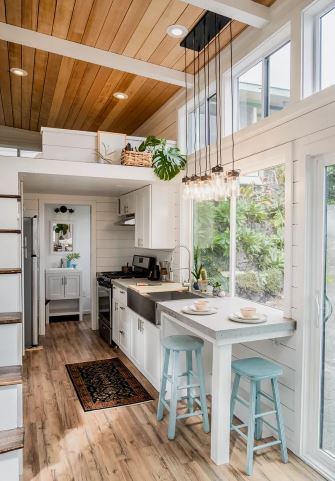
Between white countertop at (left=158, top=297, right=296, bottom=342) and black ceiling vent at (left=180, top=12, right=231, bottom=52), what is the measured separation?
227cm

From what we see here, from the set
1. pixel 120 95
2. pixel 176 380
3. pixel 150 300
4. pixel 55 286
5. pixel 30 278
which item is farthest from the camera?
pixel 55 286

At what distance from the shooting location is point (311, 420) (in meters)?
2.39

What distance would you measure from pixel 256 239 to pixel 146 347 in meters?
1.64

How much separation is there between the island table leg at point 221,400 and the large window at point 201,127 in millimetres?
2140

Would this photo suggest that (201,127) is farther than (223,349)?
Yes

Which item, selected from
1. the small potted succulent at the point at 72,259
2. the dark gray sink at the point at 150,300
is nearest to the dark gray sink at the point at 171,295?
the dark gray sink at the point at 150,300

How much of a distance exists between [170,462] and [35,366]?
2.40 meters

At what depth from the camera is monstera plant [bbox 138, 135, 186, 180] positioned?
3939mm

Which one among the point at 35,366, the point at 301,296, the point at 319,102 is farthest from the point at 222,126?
the point at 35,366

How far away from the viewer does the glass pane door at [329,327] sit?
227 cm

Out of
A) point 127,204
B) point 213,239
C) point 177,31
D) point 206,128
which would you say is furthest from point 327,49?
point 127,204

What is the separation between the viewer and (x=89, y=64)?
351 centimetres

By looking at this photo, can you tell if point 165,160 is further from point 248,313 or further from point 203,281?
point 248,313

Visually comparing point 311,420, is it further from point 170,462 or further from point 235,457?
point 170,462
